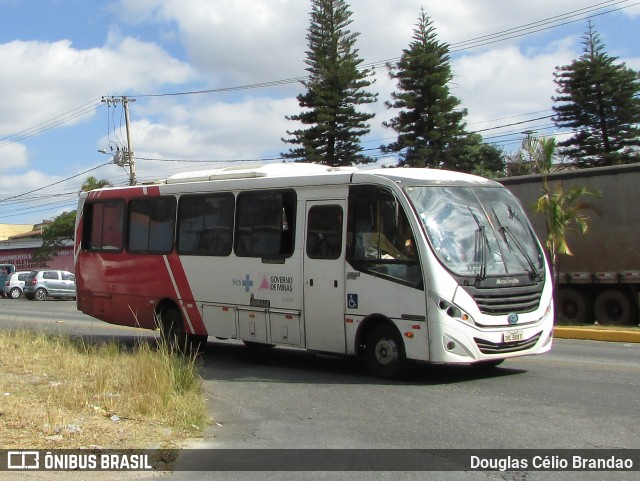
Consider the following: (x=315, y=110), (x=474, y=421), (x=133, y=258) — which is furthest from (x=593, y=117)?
(x=474, y=421)

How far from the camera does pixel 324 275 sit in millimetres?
11047

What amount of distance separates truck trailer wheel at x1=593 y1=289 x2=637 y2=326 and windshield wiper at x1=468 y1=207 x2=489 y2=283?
10.6 m

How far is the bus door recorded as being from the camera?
428 inches

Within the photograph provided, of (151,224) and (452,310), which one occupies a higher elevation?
(151,224)

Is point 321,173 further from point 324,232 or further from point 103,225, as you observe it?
point 103,225

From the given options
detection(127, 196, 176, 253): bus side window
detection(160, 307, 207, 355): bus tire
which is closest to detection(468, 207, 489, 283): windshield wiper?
detection(160, 307, 207, 355): bus tire

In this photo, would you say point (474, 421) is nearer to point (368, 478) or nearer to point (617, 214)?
point (368, 478)

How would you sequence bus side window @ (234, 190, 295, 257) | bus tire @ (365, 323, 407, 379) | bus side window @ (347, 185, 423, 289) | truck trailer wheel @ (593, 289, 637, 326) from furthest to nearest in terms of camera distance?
1. truck trailer wheel @ (593, 289, 637, 326)
2. bus side window @ (234, 190, 295, 257)
3. bus tire @ (365, 323, 407, 379)
4. bus side window @ (347, 185, 423, 289)

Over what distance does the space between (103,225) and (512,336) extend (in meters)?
8.63

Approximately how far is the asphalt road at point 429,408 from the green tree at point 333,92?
35.7 meters

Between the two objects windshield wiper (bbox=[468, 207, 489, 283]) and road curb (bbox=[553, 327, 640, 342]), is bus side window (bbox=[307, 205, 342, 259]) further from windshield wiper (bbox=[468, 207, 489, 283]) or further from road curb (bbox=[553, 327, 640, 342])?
road curb (bbox=[553, 327, 640, 342])

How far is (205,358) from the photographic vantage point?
13.7m

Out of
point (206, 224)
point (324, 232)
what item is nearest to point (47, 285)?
point (206, 224)

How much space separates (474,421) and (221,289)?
5723 millimetres
